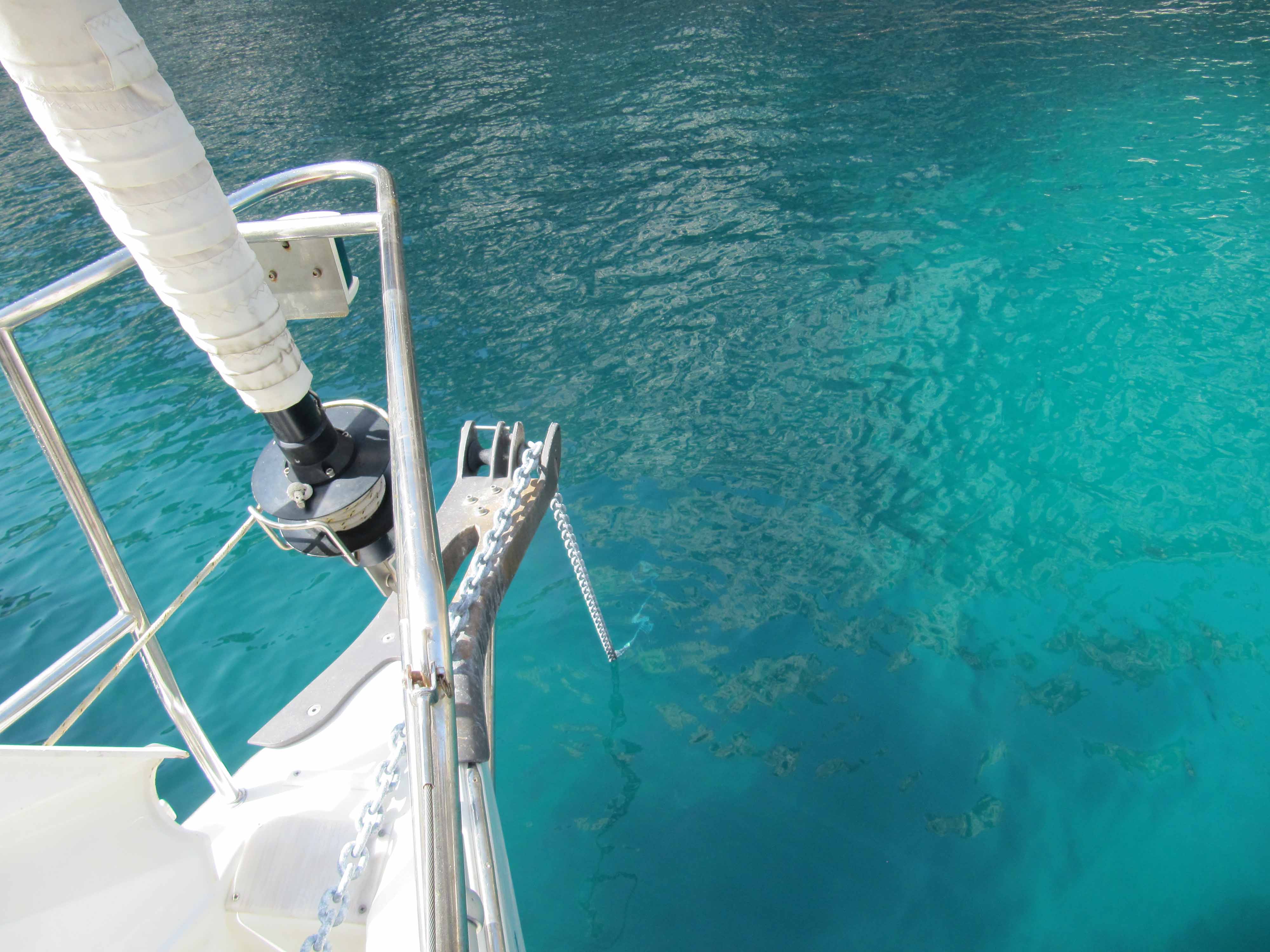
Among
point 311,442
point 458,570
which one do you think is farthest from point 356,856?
point 458,570

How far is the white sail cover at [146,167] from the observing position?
158 centimetres

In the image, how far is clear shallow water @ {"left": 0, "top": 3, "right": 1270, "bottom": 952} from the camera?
12.6ft

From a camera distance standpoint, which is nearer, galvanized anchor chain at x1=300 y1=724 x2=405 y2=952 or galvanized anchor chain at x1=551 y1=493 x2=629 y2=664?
galvanized anchor chain at x1=300 y1=724 x2=405 y2=952

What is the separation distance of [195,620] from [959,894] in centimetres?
491

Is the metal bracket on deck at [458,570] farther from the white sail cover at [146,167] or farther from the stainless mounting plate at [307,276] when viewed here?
the white sail cover at [146,167]

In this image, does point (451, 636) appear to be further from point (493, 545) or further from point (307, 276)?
point (307, 276)

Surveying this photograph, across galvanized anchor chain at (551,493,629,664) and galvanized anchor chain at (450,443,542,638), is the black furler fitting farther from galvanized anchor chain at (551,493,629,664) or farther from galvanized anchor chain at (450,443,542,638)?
galvanized anchor chain at (551,493,629,664)

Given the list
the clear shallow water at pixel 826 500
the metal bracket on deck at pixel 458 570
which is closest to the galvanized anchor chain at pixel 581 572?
the metal bracket on deck at pixel 458 570

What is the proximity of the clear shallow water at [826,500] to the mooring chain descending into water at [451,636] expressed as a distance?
117cm

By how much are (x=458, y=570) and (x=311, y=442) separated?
923 millimetres

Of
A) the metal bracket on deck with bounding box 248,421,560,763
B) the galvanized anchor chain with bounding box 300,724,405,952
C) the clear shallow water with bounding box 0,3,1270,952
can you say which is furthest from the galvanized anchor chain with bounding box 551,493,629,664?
the galvanized anchor chain with bounding box 300,724,405,952

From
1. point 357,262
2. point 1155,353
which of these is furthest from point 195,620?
point 1155,353

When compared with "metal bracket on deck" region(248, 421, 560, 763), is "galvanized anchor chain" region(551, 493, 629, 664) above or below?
below

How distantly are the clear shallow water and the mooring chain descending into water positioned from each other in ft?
3.83
